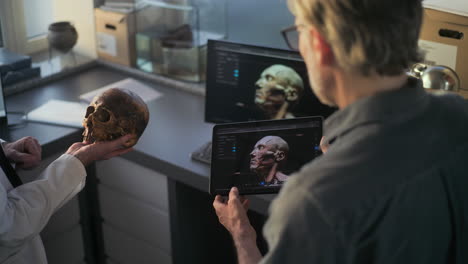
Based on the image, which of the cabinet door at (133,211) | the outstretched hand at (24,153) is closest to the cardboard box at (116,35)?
the cabinet door at (133,211)

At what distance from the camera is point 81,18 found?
2992 mm

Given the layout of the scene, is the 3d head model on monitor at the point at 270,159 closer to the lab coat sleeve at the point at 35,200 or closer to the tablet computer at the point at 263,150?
the tablet computer at the point at 263,150

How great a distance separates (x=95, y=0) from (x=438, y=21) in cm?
171

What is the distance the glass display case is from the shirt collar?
5.90ft

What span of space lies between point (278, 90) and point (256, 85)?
8cm

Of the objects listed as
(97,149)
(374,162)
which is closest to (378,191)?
(374,162)

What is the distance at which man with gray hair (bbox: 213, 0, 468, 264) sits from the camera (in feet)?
2.85

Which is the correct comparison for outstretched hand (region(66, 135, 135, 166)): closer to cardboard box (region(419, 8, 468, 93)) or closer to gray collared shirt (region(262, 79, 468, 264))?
gray collared shirt (region(262, 79, 468, 264))

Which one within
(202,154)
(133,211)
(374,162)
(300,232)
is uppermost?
(374,162)

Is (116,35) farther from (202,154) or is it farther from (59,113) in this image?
(202,154)

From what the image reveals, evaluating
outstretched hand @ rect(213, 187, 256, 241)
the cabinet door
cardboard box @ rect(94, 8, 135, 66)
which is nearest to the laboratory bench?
the cabinet door

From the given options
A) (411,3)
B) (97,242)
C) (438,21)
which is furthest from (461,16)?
(97,242)

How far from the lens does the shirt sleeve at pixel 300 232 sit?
868 mm

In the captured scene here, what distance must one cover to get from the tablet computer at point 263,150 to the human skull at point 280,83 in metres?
0.46
